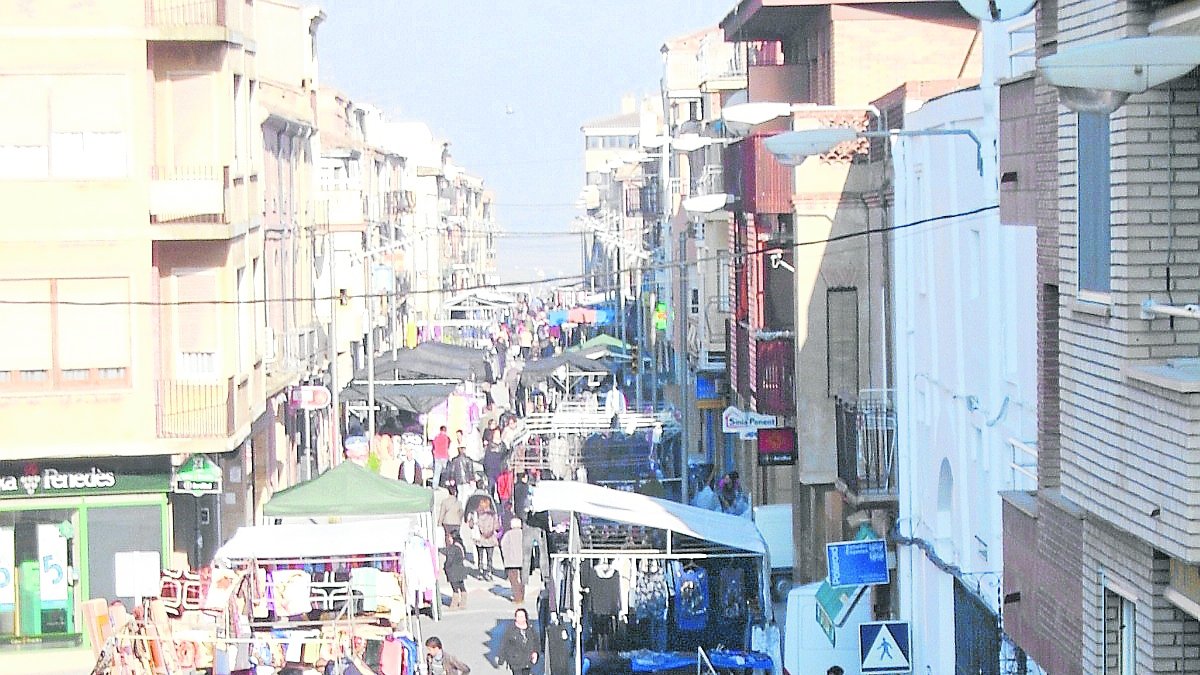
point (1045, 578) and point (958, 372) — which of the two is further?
point (958, 372)

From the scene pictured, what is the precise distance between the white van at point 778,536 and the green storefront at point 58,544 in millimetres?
8064

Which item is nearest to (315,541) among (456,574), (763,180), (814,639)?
(814,639)

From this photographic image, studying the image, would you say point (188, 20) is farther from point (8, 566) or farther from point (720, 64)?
point (720, 64)

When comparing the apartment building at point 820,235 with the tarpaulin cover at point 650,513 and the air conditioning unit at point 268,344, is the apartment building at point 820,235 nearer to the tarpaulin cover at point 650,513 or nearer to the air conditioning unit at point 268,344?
the tarpaulin cover at point 650,513

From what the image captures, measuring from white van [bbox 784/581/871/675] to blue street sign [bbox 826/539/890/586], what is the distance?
23 centimetres

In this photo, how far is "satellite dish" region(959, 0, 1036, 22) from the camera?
11.5 meters

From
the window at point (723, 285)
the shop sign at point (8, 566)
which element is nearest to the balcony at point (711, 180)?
the window at point (723, 285)

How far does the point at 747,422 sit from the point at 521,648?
869cm

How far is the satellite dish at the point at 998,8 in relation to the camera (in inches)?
451

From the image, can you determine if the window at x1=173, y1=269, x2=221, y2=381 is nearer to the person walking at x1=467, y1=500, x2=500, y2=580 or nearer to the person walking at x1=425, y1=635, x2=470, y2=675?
the person walking at x1=467, y1=500, x2=500, y2=580

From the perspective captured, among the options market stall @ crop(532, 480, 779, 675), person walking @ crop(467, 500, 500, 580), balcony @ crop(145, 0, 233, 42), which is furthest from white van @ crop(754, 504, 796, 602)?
balcony @ crop(145, 0, 233, 42)

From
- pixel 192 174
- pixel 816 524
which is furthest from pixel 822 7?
pixel 192 174

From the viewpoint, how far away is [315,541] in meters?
20.9

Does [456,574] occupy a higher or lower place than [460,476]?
lower
